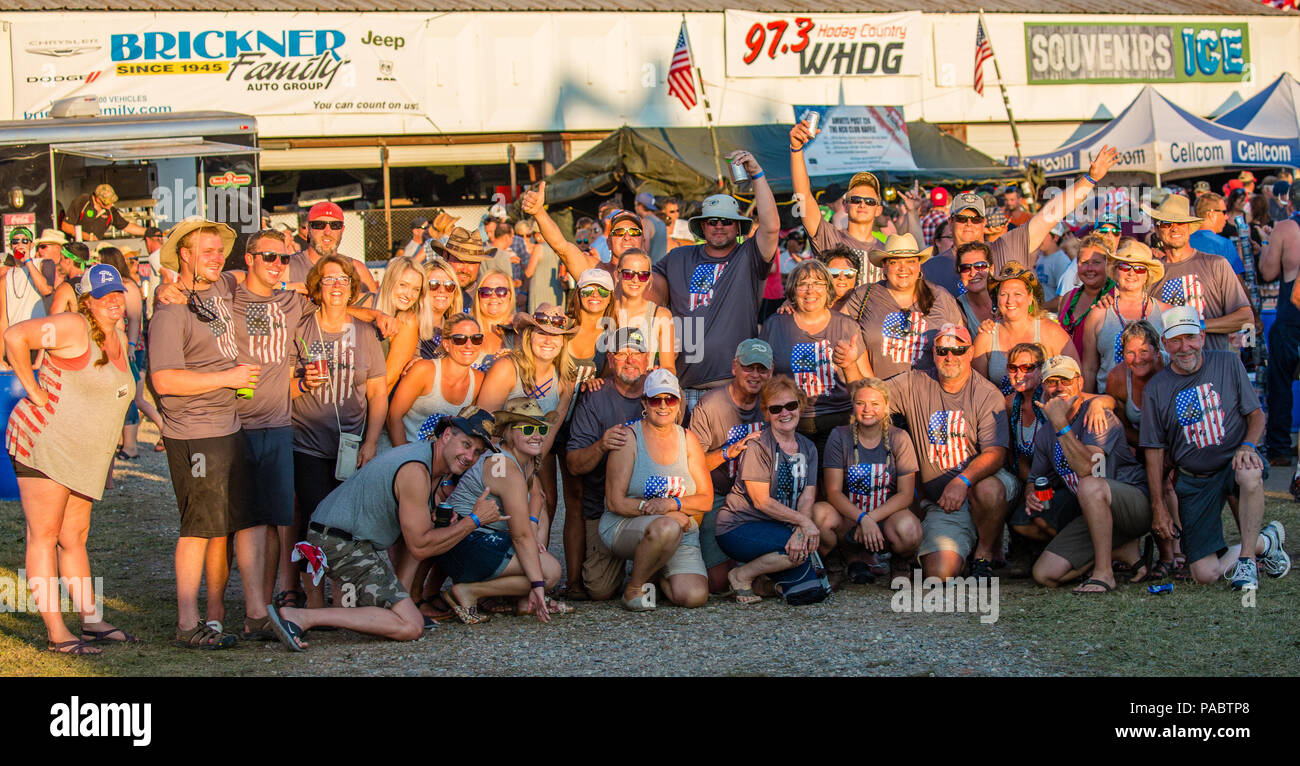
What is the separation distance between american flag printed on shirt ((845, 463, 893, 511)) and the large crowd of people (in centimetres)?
2

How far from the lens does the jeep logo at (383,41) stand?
1953 cm

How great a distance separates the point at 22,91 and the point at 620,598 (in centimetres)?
1551

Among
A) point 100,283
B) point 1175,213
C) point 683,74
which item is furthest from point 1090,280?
point 683,74

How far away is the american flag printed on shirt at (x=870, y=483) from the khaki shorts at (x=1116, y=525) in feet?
2.83

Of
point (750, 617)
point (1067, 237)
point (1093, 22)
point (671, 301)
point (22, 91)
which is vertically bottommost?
point (750, 617)

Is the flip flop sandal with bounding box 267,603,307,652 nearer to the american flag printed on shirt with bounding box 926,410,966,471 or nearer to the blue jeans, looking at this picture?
the blue jeans

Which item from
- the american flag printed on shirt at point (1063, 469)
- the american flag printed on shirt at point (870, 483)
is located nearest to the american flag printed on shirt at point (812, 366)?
the american flag printed on shirt at point (870, 483)

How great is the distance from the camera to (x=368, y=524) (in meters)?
5.72

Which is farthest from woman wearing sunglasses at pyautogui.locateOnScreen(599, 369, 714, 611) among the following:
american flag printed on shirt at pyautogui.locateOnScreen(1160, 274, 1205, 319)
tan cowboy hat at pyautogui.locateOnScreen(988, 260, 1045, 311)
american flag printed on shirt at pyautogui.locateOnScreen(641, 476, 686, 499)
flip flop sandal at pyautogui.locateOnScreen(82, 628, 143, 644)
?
american flag printed on shirt at pyautogui.locateOnScreen(1160, 274, 1205, 319)

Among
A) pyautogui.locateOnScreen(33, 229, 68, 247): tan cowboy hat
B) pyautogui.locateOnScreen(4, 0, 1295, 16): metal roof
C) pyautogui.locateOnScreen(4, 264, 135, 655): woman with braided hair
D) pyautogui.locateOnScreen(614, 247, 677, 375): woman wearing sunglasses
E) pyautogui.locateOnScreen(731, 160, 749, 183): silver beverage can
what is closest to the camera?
pyautogui.locateOnScreen(4, 264, 135, 655): woman with braided hair

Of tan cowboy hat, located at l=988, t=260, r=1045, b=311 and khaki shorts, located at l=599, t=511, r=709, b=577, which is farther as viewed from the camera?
tan cowboy hat, located at l=988, t=260, r=1045, b=311

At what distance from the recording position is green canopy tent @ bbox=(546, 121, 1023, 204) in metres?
17.1
